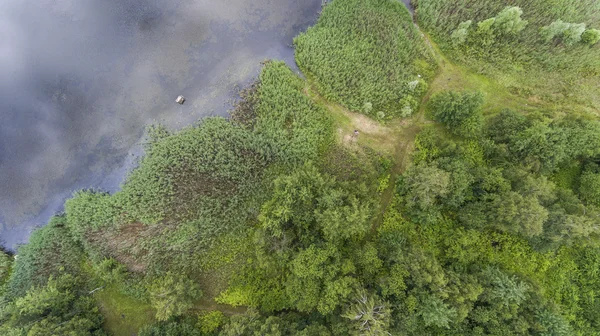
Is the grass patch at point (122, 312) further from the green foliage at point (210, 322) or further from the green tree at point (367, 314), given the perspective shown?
the green tree at point (367, 314)

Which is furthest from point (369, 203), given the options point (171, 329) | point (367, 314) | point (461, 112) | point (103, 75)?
point (103, 75)

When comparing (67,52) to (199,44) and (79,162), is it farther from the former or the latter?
(199,44)

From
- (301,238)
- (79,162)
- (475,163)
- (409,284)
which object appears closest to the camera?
(409,284)

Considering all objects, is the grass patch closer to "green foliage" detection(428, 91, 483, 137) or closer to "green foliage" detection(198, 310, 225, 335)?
"green foliage" detection(198, 310, 225, 335)

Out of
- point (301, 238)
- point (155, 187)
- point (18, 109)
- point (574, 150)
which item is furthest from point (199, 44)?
point (574, 150)

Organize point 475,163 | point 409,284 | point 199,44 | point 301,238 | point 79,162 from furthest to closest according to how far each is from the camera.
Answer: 1. point 199,44
2. point 79,162
3. point 475,163
4. point 301,238
5. point 409,284

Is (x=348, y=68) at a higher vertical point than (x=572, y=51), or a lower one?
higher

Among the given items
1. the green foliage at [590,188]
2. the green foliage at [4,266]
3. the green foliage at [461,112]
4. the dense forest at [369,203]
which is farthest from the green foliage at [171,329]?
the green foliage at [590,188]

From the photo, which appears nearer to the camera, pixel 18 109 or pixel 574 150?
pixel 574 150
